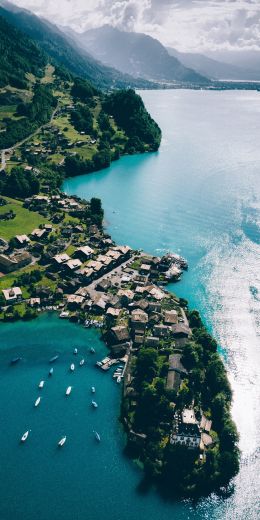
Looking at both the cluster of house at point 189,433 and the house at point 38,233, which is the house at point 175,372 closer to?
the cluster of house at point 189,433

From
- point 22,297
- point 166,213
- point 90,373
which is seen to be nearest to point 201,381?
point 90,373

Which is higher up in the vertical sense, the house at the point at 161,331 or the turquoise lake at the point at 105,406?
the house at the point at 161,331

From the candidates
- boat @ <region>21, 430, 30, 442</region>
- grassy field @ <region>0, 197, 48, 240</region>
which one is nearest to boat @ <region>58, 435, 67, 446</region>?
boat @ <region>21, 430, 30, 442</region>

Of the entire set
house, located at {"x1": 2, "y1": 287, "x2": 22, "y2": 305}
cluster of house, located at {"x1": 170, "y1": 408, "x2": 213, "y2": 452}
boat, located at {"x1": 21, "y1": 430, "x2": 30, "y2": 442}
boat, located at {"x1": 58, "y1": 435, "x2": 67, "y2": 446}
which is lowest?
boat, located at {"x1": 58, "y1": 435, "x2": 67, "y2": 446}

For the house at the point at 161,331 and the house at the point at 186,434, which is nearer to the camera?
the house at the point at 186,434

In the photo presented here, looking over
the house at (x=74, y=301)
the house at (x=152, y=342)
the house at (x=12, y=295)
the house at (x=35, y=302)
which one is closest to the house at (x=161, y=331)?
the house at (x=152, y=342)

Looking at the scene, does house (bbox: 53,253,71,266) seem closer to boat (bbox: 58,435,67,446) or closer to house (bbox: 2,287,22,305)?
house (bbox: 2,287,22,305)
